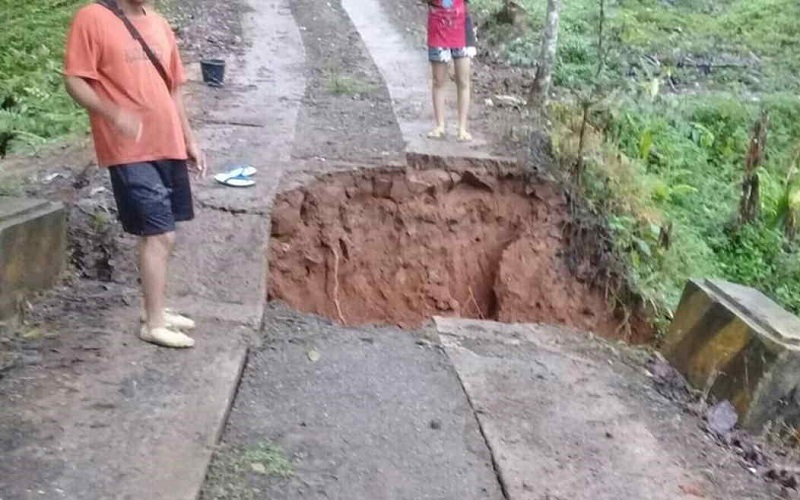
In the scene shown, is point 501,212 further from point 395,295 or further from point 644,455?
point 644,455

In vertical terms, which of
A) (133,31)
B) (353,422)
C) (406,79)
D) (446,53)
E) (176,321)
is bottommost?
(353,422)

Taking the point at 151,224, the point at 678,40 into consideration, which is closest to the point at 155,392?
the point at 151,224

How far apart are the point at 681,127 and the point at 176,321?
6.79m

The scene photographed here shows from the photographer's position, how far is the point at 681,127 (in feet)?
31.4

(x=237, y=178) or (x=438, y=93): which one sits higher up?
(x=438, y=93)

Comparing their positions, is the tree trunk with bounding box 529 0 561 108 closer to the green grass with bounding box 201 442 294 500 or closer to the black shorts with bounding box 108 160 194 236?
the black shorts with bounding box 108 160 194 236

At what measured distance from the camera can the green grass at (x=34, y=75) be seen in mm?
7754

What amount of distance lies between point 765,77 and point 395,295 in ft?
23.3

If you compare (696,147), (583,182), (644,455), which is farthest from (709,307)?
(696,147)

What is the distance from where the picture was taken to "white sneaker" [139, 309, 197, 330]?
432 cm

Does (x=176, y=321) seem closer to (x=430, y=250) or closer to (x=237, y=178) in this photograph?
(x=237, y=178)

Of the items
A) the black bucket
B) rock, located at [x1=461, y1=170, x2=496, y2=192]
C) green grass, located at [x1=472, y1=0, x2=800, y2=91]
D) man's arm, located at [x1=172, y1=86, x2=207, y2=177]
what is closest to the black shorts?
man's arm, located at [x1=172, y1=86, x2=207, y2=177]

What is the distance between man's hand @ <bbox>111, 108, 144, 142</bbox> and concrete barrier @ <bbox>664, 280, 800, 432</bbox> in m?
2.92

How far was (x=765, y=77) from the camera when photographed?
38.0 feet
